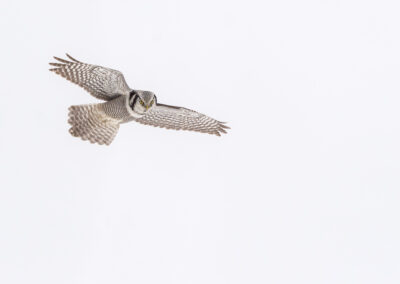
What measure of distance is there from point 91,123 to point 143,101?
90 centimetres

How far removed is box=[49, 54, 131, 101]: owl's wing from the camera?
845 cm

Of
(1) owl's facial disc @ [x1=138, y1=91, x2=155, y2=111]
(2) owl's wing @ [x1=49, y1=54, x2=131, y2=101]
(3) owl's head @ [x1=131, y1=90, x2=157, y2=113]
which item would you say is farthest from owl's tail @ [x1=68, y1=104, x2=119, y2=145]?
(1) owl's facial disc @ [x1=138, y1=91, x2=155, y2=111]

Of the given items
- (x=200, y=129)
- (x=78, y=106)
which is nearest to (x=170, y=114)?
(x=200, y=129)

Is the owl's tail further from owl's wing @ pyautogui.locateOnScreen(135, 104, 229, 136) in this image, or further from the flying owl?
owl's wing @ pyautogui.locateOnScreen(135, 104, 229, 136)

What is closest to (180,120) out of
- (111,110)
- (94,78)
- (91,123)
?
(111,110)

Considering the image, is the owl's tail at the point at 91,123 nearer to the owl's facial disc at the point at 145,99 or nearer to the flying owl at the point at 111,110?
the flying owl at the point at 111,110

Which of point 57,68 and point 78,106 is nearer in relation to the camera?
point 57,68

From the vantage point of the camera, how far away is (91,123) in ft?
30.3

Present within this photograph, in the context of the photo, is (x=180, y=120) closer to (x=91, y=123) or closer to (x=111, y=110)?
(x=111, y=110)

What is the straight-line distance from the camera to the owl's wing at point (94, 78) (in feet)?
27.7

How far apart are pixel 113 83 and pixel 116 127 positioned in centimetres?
87

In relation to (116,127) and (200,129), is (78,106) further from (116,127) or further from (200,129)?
(200,129)

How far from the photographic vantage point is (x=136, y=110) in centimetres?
887

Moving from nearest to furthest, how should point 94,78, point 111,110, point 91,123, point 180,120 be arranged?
point 94,78 < point 111,110 < point 91,123 < point 180,120
